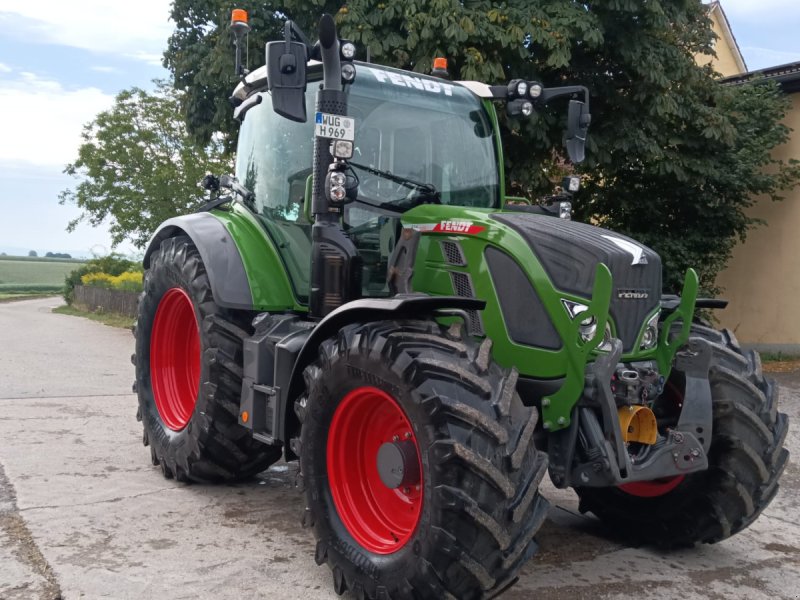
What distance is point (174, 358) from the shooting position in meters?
5.95

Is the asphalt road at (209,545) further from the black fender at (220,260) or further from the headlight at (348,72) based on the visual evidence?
the headlight at (348,72)

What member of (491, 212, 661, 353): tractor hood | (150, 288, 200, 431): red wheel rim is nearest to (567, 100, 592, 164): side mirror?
(491, 212, 661, 353): tractor hood

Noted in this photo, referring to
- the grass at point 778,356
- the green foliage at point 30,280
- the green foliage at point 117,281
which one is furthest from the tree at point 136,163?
the green foliage at point 30,280

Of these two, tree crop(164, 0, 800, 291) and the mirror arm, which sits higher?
tree crop(164, 0, 800, 291)

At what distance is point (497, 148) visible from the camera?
506cm

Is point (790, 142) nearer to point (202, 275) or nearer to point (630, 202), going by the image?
point (630, 202)

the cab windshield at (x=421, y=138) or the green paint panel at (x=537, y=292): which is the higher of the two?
the cab windshield at (x=421, y=138)

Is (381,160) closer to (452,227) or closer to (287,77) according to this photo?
(452,227)

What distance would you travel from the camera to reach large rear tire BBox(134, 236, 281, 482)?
16.4 feet

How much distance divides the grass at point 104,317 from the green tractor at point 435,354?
15.5 metres

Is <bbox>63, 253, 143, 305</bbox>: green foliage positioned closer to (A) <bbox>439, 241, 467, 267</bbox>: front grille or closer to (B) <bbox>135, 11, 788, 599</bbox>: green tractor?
(B) <bbox>135, 11, 788, 599</bbox>: green tractor

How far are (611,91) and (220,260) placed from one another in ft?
28.3

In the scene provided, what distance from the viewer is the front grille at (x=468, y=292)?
393 cm

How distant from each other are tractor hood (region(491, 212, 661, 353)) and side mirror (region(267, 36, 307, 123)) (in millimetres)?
1069
